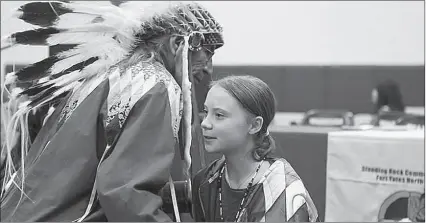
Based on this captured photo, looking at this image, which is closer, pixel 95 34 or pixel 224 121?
pixel 224 121

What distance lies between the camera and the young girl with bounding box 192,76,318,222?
3.23 ft

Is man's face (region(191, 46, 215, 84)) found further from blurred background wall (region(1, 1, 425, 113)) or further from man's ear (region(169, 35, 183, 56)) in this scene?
blurred background wall (region(1, 1, 425, 113))

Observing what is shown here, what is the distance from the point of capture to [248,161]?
1044 mm

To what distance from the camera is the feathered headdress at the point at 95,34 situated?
43.8 inches

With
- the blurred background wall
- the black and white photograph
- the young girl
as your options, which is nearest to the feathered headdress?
the black and white photograph

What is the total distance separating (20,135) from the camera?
1.23 meters

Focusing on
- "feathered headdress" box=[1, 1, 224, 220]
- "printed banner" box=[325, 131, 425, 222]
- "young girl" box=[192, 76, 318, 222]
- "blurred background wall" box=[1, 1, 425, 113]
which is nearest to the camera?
"young girl" box=[192, 76, 318, 222]

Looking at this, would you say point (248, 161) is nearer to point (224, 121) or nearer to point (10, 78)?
point (224, 121)

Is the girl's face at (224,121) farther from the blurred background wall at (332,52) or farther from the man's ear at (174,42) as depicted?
the blurred background wall at (332,52)

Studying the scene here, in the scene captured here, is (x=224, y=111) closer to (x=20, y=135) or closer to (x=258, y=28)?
(x=20, y=135)

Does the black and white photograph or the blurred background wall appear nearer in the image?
the black and white photograph

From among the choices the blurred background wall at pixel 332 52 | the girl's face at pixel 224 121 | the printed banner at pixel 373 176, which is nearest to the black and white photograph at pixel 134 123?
the girl's face at pixel 224 121

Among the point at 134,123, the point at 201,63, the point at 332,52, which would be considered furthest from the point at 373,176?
the point at 332,52

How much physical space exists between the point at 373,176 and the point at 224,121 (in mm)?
938
